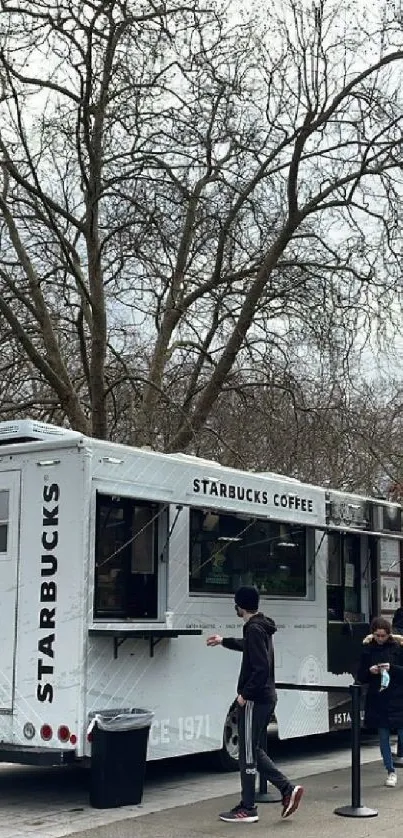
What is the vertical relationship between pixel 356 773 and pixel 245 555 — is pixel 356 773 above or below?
below

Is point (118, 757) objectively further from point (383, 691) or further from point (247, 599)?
point (383, 691)

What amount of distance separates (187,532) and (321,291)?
24.6ft

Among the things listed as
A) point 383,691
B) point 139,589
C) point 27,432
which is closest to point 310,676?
point 383,691

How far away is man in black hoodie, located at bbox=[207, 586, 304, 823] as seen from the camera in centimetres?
798

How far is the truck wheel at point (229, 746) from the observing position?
9937 millimetres

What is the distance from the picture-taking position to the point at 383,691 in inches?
385

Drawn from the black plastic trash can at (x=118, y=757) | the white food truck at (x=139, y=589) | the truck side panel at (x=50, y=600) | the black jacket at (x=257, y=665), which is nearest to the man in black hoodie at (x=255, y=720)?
the black jacket at (x=257, y=665)

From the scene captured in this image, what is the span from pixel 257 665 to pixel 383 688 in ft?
6.41

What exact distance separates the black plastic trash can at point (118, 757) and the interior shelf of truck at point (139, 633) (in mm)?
560

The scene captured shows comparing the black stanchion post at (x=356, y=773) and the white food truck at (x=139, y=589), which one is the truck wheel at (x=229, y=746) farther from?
the black stanchion post at (x=356, y=773)

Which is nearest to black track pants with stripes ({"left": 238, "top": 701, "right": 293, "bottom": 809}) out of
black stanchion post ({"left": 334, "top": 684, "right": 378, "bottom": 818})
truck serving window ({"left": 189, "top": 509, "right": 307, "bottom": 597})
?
black stanchion post ({"left": 334, "top": 684, "right": 378, "bottom": 818})

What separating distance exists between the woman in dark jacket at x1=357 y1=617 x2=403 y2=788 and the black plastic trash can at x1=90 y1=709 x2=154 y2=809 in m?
2.35

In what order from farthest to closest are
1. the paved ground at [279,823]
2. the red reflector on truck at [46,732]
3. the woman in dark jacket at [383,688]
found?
the woman in dark jacket at [383,688] → the red reflector on truck at [46,732] → the paved ground at [279,823]

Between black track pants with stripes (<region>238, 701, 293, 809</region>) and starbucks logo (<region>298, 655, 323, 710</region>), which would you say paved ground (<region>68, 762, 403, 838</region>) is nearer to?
black track pants with stripes (<region>238, 701, 293, 809</region>)
